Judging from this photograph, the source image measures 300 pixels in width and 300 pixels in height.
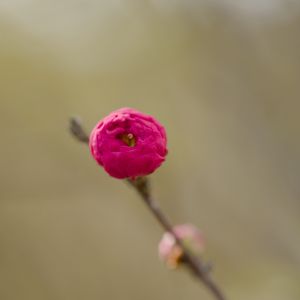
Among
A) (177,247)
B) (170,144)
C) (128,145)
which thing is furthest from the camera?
(170,144)

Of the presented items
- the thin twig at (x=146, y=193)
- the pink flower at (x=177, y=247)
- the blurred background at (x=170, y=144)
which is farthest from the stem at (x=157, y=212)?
the blurred background at (x=170, y=144)

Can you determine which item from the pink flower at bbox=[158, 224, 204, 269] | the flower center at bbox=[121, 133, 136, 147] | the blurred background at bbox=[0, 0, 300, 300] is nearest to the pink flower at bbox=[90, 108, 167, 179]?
the flower center at bbox=[121, 133, 136, 147]

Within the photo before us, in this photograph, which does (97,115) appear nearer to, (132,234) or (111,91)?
(111,91)

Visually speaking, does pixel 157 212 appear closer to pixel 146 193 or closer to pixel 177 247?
pixel 146 193

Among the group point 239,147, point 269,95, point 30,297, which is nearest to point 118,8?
point 239,147

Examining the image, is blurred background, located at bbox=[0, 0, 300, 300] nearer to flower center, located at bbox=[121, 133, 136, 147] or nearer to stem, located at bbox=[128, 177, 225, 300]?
stem, located at bbox=[128, 177, 225, 300]

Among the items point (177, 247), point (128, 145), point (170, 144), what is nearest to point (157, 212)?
point (128, 145)
